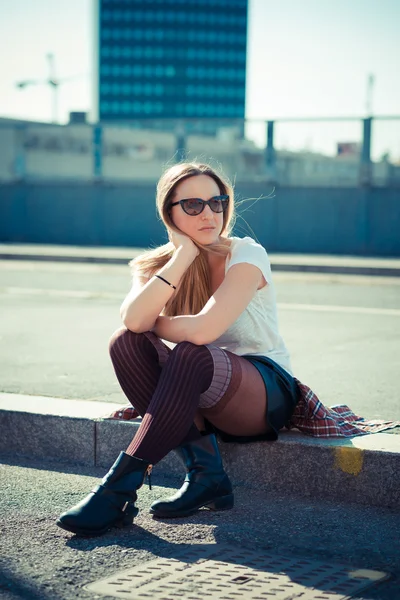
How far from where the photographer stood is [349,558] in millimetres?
3209

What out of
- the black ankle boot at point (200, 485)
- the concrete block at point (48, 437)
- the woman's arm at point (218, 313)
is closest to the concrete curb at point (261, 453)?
the concrete block at point (48, 437)

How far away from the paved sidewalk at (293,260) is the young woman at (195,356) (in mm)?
11421

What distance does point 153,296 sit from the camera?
4.04 meters

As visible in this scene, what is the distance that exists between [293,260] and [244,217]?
3821mm

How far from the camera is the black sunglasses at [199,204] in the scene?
13.9 feet

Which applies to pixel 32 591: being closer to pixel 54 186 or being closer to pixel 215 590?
pixel 215 590

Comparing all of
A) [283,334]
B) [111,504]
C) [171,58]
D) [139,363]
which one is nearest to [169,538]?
[111,504]

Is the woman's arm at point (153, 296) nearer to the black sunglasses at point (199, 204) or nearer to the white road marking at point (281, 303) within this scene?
the black sunglasses at point (199, 204)

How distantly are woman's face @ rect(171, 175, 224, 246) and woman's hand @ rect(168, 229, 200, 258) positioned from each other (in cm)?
4

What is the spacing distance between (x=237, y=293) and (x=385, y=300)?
745 centimetres

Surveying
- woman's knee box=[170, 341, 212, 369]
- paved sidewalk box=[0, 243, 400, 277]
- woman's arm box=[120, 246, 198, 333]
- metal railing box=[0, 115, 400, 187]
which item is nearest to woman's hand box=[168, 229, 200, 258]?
woman's arm box=[120, 246, 198, 333]

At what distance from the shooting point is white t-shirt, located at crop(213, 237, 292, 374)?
4062mm

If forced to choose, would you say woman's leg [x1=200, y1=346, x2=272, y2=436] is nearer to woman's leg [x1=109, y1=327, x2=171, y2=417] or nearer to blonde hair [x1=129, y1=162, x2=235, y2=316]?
woman's leg [x1=109, y1=327, x2=171, y2=417]

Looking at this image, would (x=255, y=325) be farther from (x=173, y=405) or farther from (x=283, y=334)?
(x=283, y=334)
